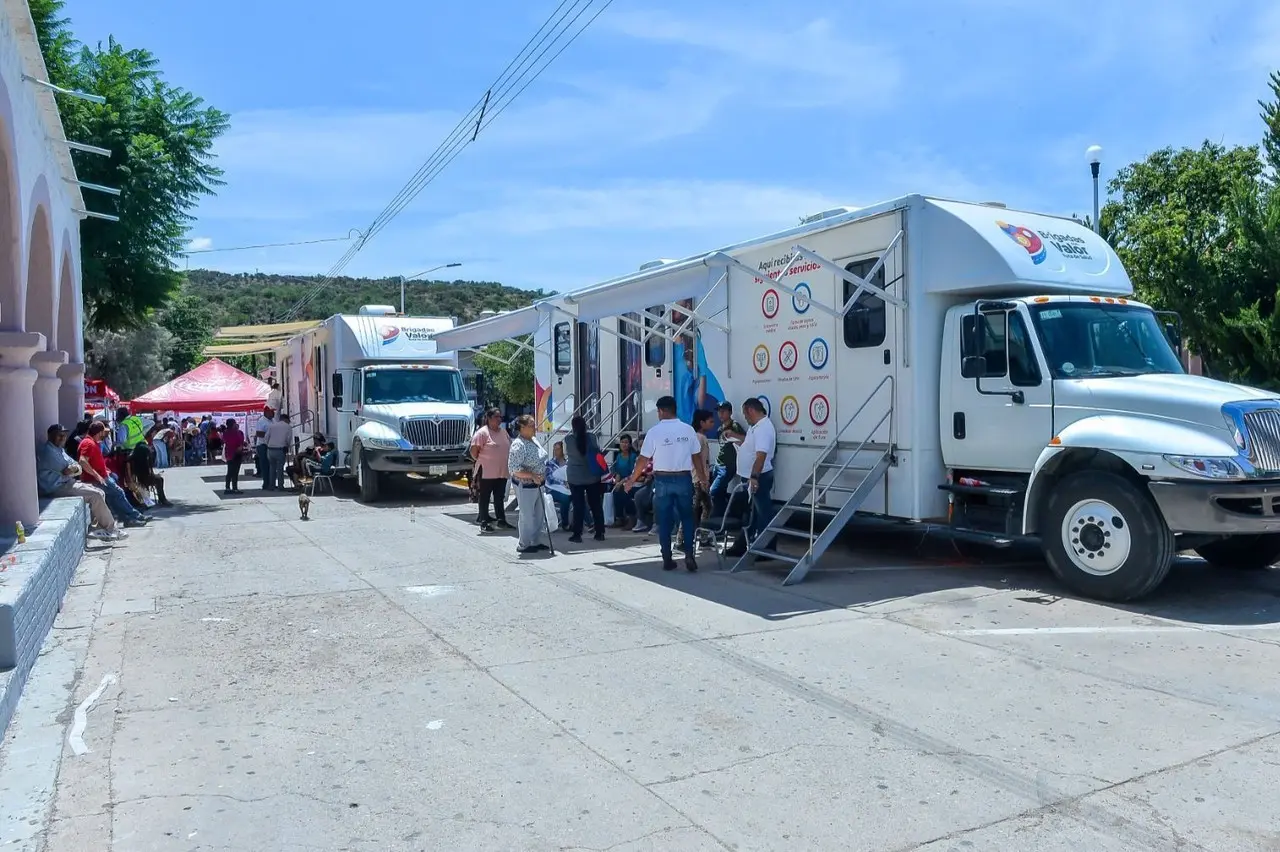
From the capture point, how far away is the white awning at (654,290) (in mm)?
11680

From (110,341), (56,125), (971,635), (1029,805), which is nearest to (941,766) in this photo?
(1029,805)

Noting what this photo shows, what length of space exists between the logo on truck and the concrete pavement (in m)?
2.94

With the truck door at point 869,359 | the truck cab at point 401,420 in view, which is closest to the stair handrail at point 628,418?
the truck door at point 869,359

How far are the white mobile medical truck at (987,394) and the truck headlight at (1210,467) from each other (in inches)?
0.6

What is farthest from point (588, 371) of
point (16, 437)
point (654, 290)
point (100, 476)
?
point (16, 437)

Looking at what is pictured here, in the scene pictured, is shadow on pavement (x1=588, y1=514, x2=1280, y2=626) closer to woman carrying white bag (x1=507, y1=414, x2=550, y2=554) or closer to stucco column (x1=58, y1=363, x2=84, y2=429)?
woman carrying white bag (x1=507, y1=414, x2=550, y2=554)

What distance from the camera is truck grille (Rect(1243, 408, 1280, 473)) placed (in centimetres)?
787

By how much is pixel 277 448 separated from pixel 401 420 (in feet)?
13.0

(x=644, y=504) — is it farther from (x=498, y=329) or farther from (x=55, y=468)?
(x=55, y=468)

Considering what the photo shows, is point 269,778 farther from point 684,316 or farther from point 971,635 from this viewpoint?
point 684,316

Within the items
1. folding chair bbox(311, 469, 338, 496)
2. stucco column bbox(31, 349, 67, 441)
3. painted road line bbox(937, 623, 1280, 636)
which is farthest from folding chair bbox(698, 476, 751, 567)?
folding chair bbox(311, 469, 338, 496)

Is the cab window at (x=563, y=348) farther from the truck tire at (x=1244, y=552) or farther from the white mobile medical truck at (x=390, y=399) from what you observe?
the truck tire at (x=1244, y=552)

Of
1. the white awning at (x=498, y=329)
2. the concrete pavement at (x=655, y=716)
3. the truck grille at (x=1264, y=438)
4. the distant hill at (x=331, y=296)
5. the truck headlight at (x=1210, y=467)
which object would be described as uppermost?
the distant hill at (x=331, y=296)

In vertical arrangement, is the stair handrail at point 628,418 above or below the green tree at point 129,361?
below
